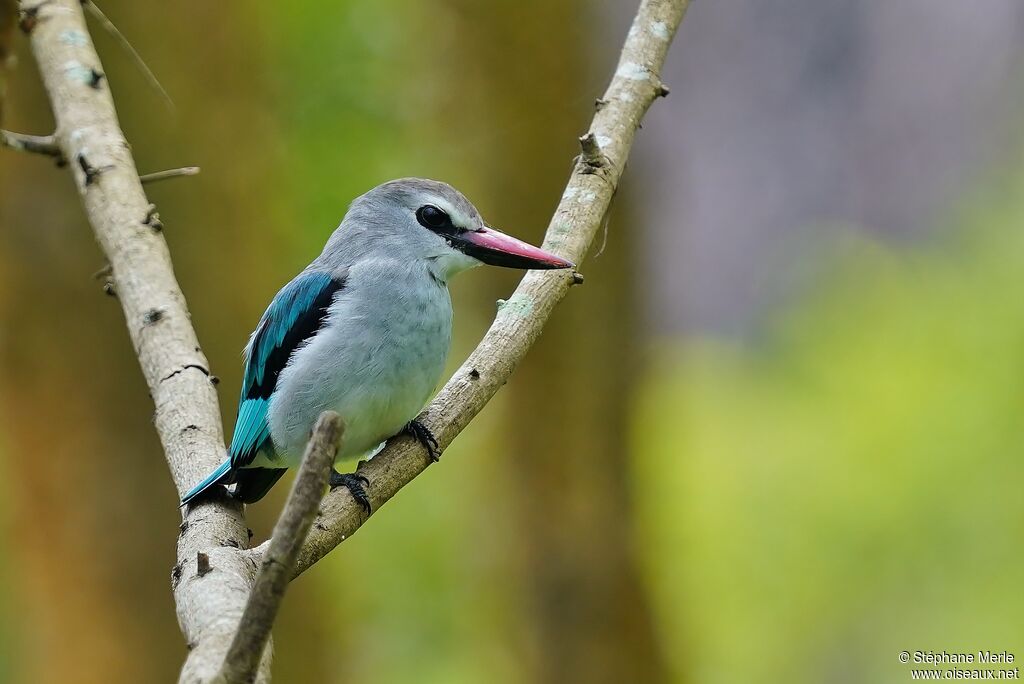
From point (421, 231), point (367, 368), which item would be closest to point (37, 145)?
point (421, 231)

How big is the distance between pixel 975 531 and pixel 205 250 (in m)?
5.81

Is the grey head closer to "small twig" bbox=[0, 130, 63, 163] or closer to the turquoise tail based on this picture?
the turquoise tail

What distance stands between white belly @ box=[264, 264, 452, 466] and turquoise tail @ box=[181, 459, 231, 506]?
346 mm

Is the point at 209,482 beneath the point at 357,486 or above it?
above

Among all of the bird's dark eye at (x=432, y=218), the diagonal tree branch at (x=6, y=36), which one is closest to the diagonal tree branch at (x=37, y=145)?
the bird's dark eye at (x=432, y=218)

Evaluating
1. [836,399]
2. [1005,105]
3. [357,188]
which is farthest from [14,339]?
[1005,105]

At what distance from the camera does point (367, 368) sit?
317 cm

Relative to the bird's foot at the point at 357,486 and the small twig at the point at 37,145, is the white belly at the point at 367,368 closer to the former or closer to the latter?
the bird's foot at the point at 357,486

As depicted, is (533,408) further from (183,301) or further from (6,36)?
(6,36)

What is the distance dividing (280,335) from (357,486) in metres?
0.94

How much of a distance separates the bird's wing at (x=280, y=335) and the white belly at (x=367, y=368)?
0.23 ft

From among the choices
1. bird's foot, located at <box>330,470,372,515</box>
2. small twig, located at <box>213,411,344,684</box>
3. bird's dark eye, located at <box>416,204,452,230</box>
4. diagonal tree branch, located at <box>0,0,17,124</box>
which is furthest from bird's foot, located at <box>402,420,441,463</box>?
diagonal tree branch, located at <box>0,0,17,124</box>

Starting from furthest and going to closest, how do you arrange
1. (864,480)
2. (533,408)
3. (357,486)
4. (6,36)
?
(864,480) < (533,408) < (357,486) < (6,36)

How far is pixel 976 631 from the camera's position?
7293 millimetres
